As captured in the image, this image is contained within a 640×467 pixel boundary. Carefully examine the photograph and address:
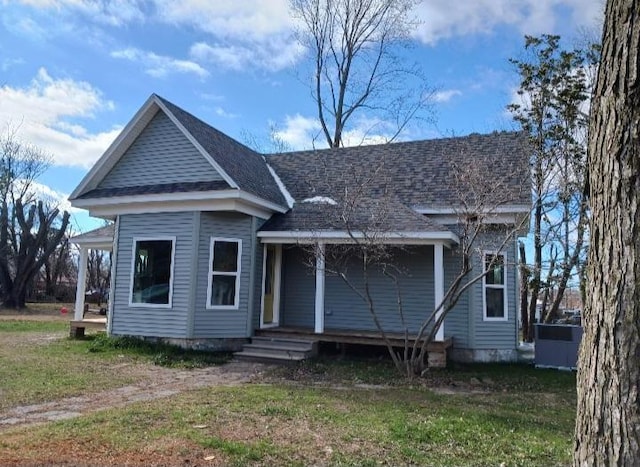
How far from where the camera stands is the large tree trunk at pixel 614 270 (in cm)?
256

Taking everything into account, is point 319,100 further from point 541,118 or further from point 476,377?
point 476,377

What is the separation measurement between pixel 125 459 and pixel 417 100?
23.7 meters

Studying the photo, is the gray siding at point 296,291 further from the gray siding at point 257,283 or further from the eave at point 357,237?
the eave at point 357,237

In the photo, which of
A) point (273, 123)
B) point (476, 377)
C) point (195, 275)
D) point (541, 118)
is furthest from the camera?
point (273, 123)

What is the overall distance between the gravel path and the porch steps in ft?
1.43

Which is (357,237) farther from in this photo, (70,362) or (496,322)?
(70,362)

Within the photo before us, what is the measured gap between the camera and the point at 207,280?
1145 centimetres

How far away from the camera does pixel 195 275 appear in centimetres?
1130

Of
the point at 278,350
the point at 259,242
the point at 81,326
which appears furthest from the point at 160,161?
the point at 278,350

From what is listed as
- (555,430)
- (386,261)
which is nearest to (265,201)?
(386,261)

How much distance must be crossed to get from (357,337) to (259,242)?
3412 millimetres

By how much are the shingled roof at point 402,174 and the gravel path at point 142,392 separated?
3921 mm

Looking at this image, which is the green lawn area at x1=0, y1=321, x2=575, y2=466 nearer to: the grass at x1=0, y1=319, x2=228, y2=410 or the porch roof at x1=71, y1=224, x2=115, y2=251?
the grass at x1=0, y1=319, x2=228, y2=410

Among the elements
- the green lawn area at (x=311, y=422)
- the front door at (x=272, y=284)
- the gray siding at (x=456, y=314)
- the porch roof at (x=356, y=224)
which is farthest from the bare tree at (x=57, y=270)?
the gray siding at (x=456, y=314)
